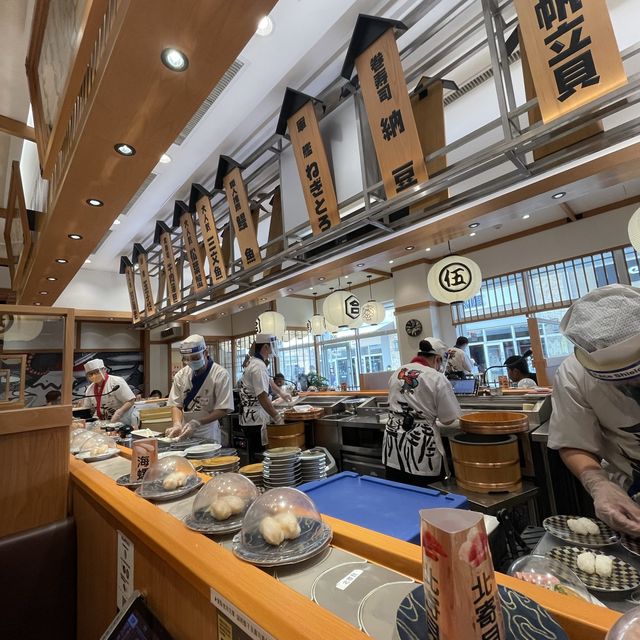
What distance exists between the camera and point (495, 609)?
528 millimetres

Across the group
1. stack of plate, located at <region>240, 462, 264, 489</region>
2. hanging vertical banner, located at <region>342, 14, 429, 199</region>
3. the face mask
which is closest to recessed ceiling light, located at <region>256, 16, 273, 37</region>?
hanging vertical banner, located at <region>342, 14, 429, 199</region>

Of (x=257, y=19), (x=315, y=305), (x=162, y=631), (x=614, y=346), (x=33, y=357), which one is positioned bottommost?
(x=162, y=631)

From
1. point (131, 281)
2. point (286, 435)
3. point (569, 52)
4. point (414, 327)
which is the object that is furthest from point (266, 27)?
point (414, 327)

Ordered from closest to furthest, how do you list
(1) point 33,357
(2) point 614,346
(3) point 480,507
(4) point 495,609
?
(4) point 495,609 < (2) point 614,346 < (1) point 33,357 < (3) point 480,507

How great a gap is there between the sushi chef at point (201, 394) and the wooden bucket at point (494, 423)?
7.31ft

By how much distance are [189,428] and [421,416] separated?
85.1 inches

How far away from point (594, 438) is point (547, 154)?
1812mm

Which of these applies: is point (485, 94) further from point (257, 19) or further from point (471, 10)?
point (257, 19)

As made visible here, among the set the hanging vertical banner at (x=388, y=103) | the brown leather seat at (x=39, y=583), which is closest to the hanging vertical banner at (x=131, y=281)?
the hanging vertical banner at (x=388, y=103)

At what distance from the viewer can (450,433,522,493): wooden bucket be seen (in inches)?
96.0

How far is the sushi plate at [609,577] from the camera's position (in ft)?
2.98

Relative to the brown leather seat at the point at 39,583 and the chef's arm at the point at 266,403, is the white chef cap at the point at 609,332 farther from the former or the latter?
the chef's arm at the point at 266,403

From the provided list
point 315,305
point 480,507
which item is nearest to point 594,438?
point 480,507

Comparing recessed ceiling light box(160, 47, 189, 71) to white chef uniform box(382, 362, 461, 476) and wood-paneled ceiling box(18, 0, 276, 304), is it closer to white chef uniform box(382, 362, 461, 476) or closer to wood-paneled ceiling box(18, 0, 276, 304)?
wood-paneled ceiling box(18, 0, 276, 304)
